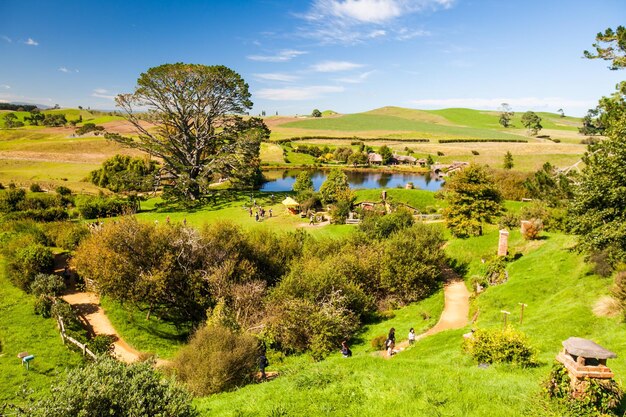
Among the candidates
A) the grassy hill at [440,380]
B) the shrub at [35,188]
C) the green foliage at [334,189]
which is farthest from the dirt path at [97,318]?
the shrub at [35,188]

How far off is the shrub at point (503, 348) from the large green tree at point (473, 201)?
838 inches

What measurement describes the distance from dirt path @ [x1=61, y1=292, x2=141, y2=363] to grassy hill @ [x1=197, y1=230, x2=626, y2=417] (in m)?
8.90

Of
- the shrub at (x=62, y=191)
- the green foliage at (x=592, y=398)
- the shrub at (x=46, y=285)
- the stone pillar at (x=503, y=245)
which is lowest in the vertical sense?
the shrub at (x=46, y=285)

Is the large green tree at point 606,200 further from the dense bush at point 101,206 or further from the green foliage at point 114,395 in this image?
the dense bush at point 101,206

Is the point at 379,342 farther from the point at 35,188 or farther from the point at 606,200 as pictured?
the point at 35,188

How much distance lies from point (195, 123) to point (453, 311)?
41.4 meters

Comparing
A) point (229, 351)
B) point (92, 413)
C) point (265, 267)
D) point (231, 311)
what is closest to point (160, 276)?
point (231, 311)

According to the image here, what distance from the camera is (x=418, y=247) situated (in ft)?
96.2

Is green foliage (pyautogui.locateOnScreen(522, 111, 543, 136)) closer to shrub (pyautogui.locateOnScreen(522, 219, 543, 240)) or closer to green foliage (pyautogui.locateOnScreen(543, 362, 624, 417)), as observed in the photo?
shrub (pyautogui.locateOnScreen(522, 219, 543, 240))

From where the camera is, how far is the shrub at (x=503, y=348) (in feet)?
43.5

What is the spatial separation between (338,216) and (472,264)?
14586 millimetres

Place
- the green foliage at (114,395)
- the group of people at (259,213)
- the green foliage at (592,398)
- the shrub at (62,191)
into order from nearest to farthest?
the green foliage at (114,395)
the green foliage at (592,398)
the group of people at (259,213)
the shrub at (62,191)

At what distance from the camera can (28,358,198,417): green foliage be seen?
802cm

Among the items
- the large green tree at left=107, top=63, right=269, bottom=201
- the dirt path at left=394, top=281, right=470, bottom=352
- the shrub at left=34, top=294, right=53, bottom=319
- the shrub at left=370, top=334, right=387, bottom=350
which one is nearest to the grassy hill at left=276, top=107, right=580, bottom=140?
the large green tree at left=107, top=63, right=269, bottom=201
